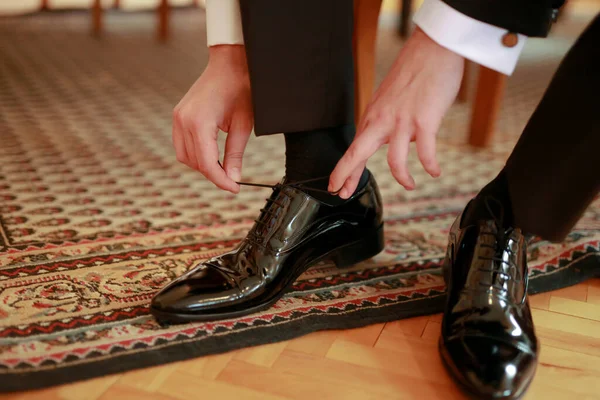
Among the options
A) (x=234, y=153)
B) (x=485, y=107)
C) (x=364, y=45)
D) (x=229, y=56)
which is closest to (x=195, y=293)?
(x=234, y=153)

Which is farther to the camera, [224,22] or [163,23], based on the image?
[163,23]

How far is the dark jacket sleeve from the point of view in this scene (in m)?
0.54

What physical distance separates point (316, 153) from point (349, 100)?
73 mm

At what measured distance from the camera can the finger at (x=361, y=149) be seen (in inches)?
22.7

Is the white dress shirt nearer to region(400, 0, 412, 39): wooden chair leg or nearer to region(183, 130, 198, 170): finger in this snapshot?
region(183, 130, 198, 170): finger

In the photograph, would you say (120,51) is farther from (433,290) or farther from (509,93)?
(433,290)

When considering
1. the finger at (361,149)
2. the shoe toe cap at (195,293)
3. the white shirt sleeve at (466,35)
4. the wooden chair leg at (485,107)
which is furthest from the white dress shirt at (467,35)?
the wooden chair leg at (485,107)

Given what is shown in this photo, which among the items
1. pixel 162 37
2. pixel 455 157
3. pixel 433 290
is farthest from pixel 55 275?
pixel 162 37

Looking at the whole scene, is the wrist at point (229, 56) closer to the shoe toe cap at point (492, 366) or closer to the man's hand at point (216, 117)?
the man's hand at point (216, 117)

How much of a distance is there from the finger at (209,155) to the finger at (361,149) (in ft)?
0.45

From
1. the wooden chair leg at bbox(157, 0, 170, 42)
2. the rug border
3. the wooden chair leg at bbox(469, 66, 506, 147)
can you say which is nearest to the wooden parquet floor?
the rug border

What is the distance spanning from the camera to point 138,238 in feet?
2.95

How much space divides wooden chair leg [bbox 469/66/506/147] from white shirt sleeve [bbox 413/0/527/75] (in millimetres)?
973

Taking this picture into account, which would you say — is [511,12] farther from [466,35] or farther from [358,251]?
[358,251]
